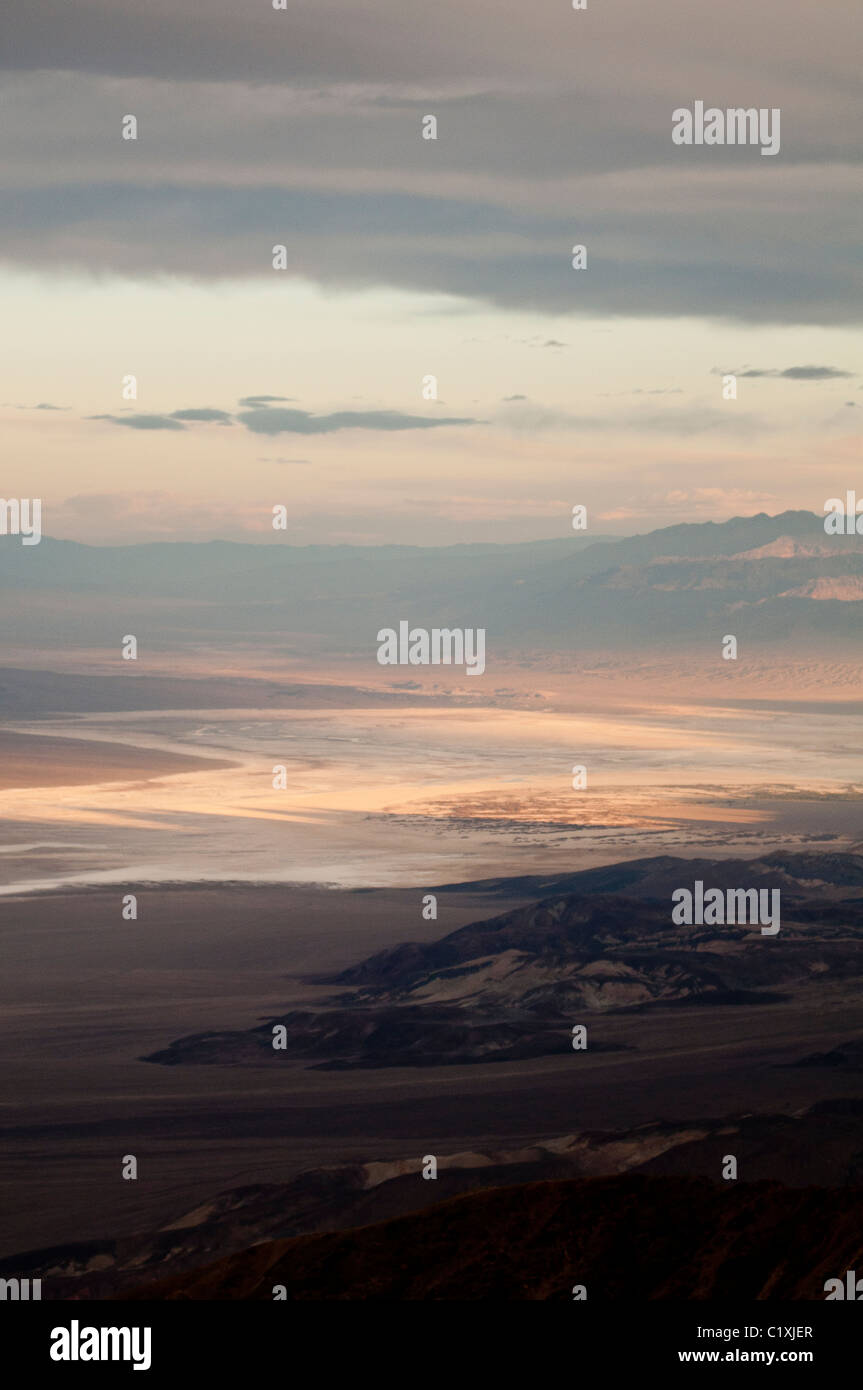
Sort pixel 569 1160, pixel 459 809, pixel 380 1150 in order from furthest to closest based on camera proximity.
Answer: pixel 459 809, pixel 380 1150, pixel 569 1160

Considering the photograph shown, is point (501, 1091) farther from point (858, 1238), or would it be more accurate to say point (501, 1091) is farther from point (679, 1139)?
point (858, 1238)

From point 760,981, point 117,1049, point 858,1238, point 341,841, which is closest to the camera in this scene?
point 858,1238

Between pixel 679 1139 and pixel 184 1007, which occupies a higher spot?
pixel 184 1007

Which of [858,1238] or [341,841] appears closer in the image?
[858,1238]

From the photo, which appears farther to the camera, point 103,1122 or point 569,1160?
point 103,1122
